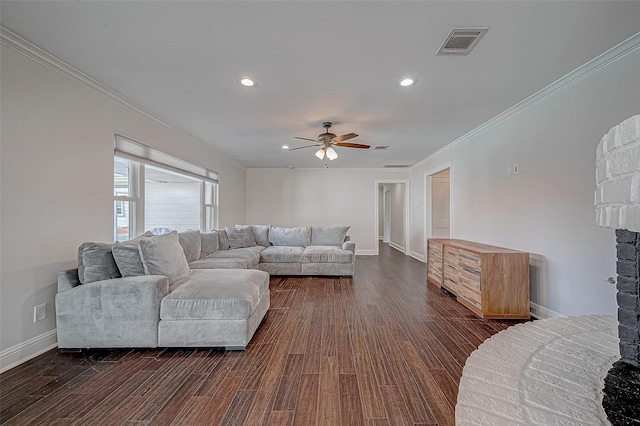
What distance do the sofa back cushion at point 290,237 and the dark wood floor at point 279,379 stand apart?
2848mm

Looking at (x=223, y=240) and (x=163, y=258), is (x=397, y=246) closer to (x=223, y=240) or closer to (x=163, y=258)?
(x=223, y=240)

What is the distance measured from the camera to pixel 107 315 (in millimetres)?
2289

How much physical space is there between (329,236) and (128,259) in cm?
397

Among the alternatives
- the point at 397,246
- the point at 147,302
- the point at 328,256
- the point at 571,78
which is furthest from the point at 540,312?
the point at 397,246

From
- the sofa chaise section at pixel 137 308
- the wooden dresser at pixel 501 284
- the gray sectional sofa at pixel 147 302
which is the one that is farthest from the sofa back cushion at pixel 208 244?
the wooden dresser at pixel 501 284

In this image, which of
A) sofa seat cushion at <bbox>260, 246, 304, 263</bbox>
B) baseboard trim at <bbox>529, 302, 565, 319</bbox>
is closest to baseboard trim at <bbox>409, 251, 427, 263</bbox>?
sofa seat cushion at <bbox>260, 246, 304, 263</bbox>

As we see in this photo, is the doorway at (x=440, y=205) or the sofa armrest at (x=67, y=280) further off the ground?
the doorway at (x=440, y=205)

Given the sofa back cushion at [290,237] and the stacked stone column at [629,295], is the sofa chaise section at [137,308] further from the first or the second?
the sofa back cushion at [290,237]

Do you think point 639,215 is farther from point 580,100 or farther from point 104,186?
point 104,186

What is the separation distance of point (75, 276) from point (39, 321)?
42 cm

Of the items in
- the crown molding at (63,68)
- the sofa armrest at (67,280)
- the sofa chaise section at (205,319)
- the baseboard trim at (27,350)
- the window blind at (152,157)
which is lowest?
the baseboard trim at (27,350)

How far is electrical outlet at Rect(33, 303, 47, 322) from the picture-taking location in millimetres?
2264

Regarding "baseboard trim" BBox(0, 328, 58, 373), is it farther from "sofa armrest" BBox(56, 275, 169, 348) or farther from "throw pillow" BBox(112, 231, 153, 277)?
"throw pillow" BBox(112, 231, 153, 277)

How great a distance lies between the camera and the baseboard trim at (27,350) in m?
2.05
